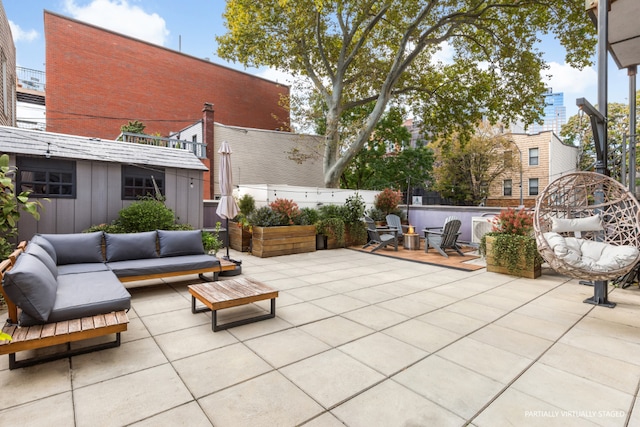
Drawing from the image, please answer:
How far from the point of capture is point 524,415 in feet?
6.80

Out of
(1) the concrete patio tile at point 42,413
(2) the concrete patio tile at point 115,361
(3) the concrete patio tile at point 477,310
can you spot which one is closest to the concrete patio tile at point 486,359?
(3) the concrete patio tile at point 477,310

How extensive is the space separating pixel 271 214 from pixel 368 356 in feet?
19.5

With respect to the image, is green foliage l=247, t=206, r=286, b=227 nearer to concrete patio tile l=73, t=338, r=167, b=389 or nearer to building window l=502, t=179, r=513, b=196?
concrete patio tile l=73, t=338, r=167, b=389

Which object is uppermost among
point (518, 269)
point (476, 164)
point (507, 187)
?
point (476, 164)

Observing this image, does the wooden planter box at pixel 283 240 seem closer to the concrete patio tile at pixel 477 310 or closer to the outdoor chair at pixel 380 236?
the outdoor chair at pixel 380 236

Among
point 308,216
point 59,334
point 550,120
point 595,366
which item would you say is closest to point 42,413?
point 59,334

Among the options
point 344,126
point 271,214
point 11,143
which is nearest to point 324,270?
point 271,214

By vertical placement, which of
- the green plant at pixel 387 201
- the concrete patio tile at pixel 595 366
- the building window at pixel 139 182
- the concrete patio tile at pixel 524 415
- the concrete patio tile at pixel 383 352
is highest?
the building window at pixel 139 182

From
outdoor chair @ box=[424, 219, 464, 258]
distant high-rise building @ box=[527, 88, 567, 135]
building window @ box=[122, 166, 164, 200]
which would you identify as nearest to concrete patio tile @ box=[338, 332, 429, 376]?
outdoor chair @ box=[424, 219, 464, 258]

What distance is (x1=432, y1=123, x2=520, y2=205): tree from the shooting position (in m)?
19.6

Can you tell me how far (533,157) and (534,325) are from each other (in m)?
23.5

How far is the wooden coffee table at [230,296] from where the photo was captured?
11.1 feet

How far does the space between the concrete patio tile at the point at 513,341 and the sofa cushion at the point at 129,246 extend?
461cm

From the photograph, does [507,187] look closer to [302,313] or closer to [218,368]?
[302,313]
